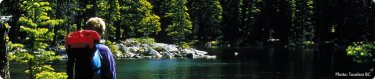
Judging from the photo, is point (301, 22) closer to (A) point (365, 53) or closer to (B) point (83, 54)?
(A) point (365, 53)

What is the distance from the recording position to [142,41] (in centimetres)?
6209

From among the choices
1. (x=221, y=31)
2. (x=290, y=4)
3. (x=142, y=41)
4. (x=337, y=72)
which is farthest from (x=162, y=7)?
(x=337, y=72)

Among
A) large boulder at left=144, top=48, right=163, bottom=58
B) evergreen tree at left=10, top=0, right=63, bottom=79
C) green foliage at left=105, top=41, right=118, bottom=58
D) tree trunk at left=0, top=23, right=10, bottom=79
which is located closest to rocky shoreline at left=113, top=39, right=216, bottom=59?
large boulder at left=144, top=48, right=163, bottom=58

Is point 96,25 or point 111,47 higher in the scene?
point 96,25

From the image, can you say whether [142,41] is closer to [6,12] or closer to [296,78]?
[296,78]

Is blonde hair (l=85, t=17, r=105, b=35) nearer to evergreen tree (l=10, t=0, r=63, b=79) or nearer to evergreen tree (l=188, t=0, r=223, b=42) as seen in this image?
evergreen tree (l=10, t=0, r=63, b=79)

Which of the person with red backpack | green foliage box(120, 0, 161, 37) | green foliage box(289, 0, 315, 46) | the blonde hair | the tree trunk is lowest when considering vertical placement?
green foliage box(289, 0, 315, 46)

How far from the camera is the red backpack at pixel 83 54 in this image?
6949mm

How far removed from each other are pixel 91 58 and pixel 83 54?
0.14 m

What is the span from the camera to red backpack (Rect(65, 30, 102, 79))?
22.8 ft

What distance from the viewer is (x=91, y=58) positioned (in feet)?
23.3

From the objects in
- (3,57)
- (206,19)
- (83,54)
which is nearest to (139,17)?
(206,19)

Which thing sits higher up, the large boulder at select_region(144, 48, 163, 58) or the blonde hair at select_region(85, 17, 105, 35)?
the blonde hair at select_region(85, 17, 105, 35)

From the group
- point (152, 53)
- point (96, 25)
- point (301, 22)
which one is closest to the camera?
point (96, 25)
